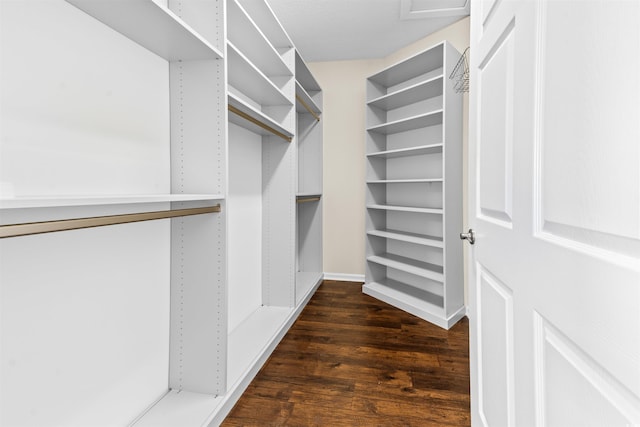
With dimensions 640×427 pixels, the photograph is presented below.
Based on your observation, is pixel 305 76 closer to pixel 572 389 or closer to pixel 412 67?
pixel 412 67

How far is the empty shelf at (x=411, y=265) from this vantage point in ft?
9.09

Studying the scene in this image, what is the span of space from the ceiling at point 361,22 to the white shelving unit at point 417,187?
356mm

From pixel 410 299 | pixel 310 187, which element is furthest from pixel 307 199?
pixel 410 299

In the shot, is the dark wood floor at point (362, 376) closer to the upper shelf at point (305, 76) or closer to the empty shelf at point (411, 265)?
the empty shelf at point (411, 265)

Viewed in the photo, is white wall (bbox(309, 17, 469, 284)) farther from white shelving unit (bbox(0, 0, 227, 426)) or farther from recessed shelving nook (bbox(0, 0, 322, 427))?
white shelving unit (bbox(0, 0, 227, 426))

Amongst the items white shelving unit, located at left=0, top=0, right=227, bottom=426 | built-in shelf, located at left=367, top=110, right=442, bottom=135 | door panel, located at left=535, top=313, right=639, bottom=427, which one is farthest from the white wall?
door panel, located at left=535, top=313, right=639, bottom=427

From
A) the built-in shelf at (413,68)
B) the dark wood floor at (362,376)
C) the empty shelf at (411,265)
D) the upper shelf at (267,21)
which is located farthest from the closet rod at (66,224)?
the built-in shelf at (413,68)

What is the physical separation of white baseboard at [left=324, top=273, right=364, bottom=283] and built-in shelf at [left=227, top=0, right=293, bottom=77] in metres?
2.27

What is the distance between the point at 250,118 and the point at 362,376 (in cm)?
158

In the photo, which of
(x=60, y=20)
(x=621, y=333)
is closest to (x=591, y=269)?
(x=621, y=333)

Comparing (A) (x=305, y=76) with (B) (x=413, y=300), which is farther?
(A) (x=305, y=76)

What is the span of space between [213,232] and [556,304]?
127 centimetres

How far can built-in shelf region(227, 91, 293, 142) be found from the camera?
166cm

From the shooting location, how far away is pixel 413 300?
9.67 feet
